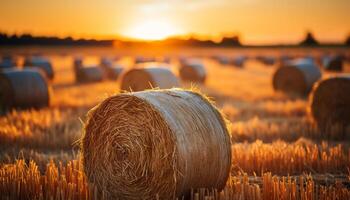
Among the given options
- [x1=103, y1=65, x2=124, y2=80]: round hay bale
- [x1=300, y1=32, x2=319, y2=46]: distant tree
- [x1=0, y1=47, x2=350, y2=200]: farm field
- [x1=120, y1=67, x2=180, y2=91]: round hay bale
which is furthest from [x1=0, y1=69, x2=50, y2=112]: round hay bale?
[x1=300, y1=32, x2=319, y2=46]: distant tree

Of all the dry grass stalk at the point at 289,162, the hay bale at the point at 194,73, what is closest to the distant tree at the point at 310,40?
the hay bale at the point at 194,73

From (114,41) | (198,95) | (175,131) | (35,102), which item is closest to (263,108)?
(35,102)

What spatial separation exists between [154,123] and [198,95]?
973 mm

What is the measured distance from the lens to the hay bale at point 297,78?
18.9 meters

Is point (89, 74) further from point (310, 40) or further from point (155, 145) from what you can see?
point (310, 40)

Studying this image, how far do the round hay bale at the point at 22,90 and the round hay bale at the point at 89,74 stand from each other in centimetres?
1099

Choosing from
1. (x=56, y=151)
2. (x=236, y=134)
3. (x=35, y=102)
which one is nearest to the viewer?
(x=56, y=151)

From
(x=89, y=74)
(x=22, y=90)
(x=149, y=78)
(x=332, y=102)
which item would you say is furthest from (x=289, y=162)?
(x=89, y=74)

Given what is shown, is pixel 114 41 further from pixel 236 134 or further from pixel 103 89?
pixel 236 134

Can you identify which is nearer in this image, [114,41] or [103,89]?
[103,89]

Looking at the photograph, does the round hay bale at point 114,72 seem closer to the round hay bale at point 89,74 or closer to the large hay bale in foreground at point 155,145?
the round hay bale at point 89,74

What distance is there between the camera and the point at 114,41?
106562mm

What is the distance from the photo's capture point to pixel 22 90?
1469 centimetres

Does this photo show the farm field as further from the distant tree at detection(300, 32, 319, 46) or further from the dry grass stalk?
the distant tree at detection(300, 32, 319, 46)
